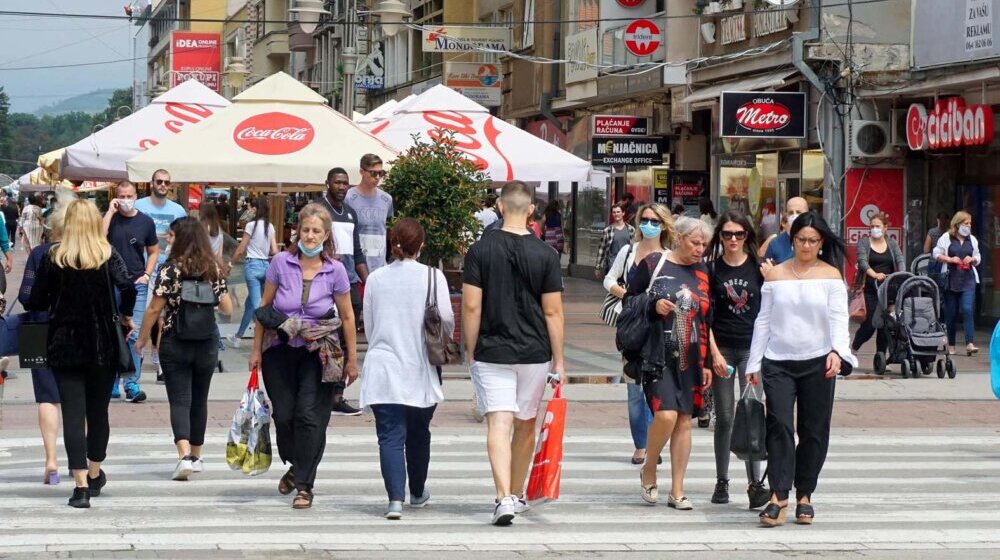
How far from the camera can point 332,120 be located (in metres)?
18.1

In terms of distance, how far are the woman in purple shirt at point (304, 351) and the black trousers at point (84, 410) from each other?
920 mm

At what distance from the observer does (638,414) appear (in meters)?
10.6

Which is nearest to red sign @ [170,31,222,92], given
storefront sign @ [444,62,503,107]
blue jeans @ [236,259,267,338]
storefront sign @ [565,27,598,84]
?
storefront sign @ [444,62,503,107]

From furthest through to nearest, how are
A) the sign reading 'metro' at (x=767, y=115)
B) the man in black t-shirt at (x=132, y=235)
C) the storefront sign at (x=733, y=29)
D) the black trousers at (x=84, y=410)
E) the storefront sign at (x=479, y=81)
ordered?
the storefront sign at (x=479, y=81) < the storefront sign at (x=733, y=29) < the sign reading 'metro' at (x=767, y=115) < the man in black t-shirt at (x=132, y=235) < the black trousers at (x=84, y=410)

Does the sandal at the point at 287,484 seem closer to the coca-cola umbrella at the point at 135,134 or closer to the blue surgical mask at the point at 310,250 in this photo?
the blue surgical mask at the point at 310,250

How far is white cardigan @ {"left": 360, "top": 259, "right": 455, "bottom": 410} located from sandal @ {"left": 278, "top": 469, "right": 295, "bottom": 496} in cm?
77

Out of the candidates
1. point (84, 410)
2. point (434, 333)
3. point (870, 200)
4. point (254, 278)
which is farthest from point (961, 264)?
point (84, 410)

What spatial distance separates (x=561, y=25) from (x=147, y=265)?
2323 centimetres

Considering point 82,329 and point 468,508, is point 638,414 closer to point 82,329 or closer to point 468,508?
point 468,508

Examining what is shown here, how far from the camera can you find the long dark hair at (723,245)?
9.38 metres

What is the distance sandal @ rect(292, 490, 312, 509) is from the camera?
29.4ft

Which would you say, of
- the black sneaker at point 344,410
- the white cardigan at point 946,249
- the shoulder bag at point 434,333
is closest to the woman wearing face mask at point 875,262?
the white cardigan at point 946,249

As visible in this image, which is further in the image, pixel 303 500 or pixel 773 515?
pixel 303 500

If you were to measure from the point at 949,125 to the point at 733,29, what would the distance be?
5462mm
